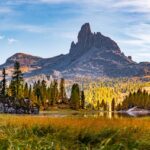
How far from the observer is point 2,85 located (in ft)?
507

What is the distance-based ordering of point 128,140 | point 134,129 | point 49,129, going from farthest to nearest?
point 49,129
point 134,129
point 128,140

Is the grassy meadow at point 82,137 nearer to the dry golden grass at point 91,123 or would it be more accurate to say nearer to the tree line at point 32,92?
the dry golden grass at point 91,123

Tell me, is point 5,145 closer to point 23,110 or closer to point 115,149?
point 115,149

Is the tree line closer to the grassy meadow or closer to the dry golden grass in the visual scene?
the dry golden grass

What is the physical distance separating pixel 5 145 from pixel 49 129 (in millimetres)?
8682

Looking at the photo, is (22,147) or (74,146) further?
(74,146)

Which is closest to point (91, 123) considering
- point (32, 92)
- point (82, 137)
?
point (82, 137)

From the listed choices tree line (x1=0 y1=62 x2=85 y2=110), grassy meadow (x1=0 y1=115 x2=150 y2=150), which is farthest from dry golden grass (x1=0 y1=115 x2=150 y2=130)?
tree line (x1=0 y1=62 x2=85 y2=110)

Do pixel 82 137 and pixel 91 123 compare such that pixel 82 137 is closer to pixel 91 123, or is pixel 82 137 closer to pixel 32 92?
pixel 91 123

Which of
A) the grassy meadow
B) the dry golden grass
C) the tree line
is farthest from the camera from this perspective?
the tree line

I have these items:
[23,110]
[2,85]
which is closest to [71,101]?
[2,85]

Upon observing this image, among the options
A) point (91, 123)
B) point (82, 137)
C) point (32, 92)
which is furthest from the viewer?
point (32, 92)

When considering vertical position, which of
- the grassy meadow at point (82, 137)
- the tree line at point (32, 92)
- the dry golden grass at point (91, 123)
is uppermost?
the tree line at point (32, 92)

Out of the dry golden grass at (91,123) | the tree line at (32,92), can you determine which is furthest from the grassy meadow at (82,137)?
the tree line at (32,92)
